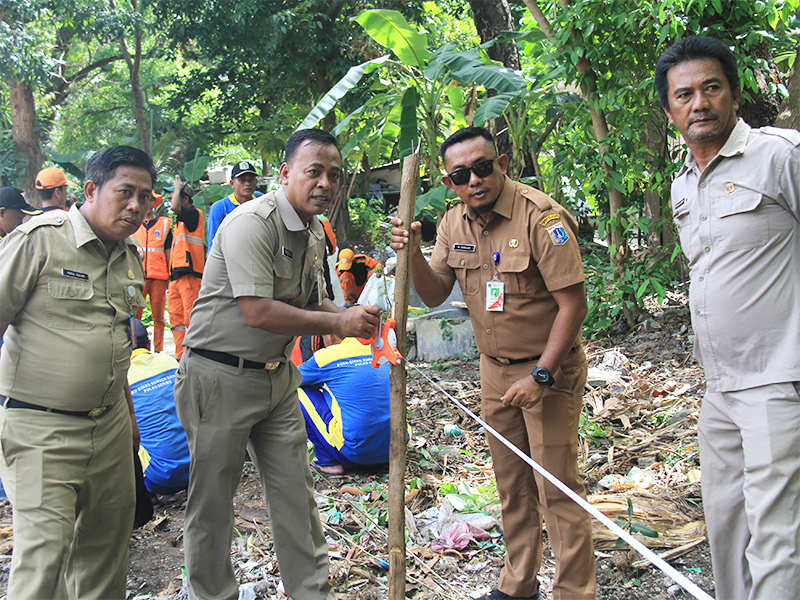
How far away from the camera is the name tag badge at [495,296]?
275 centimetres

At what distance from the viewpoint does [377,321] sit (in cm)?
271

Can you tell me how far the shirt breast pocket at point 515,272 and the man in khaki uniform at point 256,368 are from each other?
57 centimetres

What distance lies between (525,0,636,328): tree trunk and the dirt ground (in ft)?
3.47

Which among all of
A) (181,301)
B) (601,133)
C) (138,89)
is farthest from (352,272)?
(138,89)

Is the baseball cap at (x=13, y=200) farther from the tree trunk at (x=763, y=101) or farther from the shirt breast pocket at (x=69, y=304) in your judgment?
the tree trunk at (x=763, y=101)

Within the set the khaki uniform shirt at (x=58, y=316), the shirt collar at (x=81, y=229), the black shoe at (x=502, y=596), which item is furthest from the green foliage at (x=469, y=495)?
the shirt collar at (x=81, y=229)

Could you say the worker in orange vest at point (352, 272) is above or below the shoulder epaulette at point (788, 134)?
below

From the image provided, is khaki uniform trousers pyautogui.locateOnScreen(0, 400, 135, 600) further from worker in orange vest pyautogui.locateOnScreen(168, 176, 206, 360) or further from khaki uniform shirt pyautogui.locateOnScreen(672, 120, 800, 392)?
worker in orange vest pyautogui.locateOnScreen(168, 176, 206, 360)

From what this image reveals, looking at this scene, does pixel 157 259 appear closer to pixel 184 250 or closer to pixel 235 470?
pixel 184 250

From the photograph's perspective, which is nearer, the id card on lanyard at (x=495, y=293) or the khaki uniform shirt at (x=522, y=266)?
the khaki uniform shirt at (x=522, y=266)

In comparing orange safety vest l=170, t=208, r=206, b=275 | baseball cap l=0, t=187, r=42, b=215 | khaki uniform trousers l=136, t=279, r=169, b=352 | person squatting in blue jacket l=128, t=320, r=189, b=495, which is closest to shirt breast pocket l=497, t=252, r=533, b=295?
person squatting in blue jacket l=128, t=320, r=189, b=495

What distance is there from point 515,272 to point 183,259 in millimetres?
4836

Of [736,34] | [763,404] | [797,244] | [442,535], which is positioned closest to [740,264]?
[797,244]

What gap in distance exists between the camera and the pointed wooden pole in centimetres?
262
